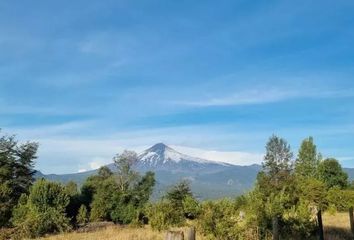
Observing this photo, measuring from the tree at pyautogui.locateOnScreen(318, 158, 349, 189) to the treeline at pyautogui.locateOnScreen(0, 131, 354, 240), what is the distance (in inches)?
878

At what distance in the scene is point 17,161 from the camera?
3969cm

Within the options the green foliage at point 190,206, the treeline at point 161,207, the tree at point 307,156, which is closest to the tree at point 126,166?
the treeline at point 161,207

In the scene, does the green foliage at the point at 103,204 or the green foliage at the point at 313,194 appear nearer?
the green foliage at the point at 313,194

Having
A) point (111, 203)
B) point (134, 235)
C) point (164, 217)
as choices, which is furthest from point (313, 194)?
point (111, 203)

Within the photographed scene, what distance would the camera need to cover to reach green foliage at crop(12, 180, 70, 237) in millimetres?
28438

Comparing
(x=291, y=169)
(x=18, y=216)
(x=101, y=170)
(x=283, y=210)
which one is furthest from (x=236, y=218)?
(x=291, y=169)

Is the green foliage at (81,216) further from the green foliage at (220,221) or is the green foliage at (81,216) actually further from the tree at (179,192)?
the green foliage at (220,221)

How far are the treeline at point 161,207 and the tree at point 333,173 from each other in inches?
878

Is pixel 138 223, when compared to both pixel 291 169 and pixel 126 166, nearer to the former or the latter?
pixel 126 166

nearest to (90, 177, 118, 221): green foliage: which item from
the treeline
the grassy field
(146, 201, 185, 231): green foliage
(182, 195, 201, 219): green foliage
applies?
the treeline

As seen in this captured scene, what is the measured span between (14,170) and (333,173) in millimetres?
38620

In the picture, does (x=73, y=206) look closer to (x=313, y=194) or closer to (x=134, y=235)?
(x=134, y=235)

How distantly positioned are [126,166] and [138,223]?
110 ft

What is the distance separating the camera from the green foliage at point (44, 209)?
28.4 meters
